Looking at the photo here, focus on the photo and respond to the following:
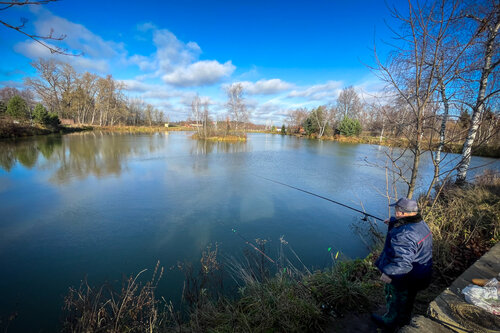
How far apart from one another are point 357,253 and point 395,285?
2102mm

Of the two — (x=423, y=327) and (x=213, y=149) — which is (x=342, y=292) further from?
(x=213, y=149)

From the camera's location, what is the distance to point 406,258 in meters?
1.67

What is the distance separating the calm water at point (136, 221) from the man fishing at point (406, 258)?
1.60 metres

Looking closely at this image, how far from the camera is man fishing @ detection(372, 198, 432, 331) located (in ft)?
5.54

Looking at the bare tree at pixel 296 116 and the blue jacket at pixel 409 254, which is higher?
the bare tree at pixel 296 116

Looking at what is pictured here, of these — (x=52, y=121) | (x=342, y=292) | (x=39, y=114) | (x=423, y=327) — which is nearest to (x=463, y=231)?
(x=342, y=292)

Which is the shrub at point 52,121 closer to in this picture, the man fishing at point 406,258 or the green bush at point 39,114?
the green bush at point 39,114

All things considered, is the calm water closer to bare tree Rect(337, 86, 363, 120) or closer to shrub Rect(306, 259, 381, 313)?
shrub Rect(306, 259, 381, 313)

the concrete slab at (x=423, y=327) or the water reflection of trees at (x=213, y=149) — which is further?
the water reflection of trees at (x=213, y=149)

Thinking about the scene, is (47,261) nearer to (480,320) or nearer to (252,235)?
(252,235)

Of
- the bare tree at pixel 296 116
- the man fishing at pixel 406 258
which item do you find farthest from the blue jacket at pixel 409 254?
the bare tree at pixel 296 116

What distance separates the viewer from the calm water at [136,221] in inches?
117

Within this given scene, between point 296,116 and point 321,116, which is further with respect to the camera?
point 296,116

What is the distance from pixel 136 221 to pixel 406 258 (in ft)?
15.9
